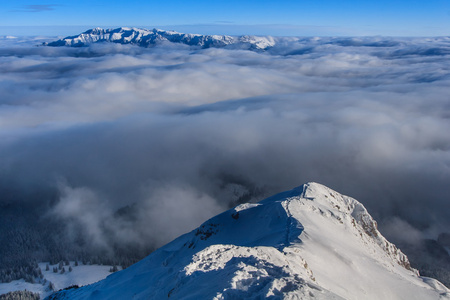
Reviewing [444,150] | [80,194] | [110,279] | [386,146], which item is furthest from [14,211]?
[444,150]

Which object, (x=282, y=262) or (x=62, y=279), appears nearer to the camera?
(x=282, y=262)

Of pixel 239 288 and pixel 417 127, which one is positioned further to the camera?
pixel 417 127

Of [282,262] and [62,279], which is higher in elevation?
[282,262]

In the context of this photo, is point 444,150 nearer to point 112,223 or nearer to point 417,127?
A: point 417,127

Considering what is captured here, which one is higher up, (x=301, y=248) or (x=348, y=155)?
(x=301, y=248)
